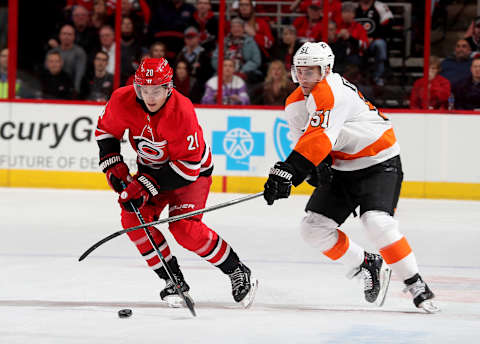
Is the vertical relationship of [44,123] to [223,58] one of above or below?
below

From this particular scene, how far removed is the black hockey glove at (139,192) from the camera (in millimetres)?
3891

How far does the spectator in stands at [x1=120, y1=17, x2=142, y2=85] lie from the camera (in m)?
8.93

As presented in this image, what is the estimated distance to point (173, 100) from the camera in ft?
12.8

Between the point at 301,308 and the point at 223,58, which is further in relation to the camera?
the point at 223,58

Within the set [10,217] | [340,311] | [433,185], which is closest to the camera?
[340,311]

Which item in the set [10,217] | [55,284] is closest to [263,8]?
[10,217]

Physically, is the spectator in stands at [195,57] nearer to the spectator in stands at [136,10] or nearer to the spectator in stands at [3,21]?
the spectator in stands at [136,10]

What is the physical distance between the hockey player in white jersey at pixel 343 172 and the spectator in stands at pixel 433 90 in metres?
4.56

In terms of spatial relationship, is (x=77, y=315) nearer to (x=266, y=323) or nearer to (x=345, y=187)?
(x=266, y=323)

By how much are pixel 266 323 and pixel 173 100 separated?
0.98 metres

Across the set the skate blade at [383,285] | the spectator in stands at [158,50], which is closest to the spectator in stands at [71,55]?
the spectator in stands at [158,50]

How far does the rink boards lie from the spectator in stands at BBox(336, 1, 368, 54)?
0.71 metres

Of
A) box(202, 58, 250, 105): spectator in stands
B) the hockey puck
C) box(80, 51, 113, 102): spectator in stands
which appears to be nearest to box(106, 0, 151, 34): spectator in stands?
box(80, 51, 113, 102): spectator in stands

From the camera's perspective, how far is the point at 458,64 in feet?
28.1
